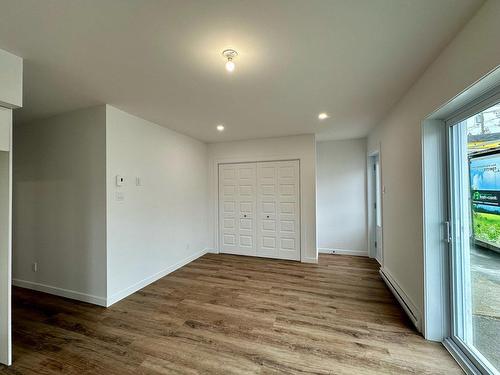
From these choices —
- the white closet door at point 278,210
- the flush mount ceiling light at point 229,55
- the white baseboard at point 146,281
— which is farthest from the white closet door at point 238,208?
the flush mount ceiling light at point 229,55

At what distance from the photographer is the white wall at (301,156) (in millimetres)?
4387

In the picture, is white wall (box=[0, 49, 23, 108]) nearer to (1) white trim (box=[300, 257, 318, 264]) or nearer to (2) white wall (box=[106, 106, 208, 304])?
(2) white wall (box=[106, 106, 208, 304])

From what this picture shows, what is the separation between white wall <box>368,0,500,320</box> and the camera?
1.34 meters

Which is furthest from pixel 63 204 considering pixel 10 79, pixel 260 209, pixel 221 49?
pixel 260 209

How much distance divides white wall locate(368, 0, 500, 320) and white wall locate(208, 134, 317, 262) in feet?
4.12

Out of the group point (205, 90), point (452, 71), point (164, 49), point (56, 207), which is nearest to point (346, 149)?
point (452, 71)

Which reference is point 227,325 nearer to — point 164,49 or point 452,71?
point 164,49

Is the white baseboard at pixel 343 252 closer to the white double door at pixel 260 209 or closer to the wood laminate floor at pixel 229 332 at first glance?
the white double door at pixel 260 209

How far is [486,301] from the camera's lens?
1688mm

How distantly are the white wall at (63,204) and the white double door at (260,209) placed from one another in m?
2.68

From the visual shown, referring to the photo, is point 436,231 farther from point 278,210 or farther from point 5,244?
point 5,244

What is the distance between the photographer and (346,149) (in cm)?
489

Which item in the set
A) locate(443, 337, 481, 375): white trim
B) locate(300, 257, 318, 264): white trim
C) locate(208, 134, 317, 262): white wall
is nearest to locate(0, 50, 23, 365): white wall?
locate(208, 134, 317, 262): white wall

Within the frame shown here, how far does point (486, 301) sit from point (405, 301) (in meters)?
0.98
